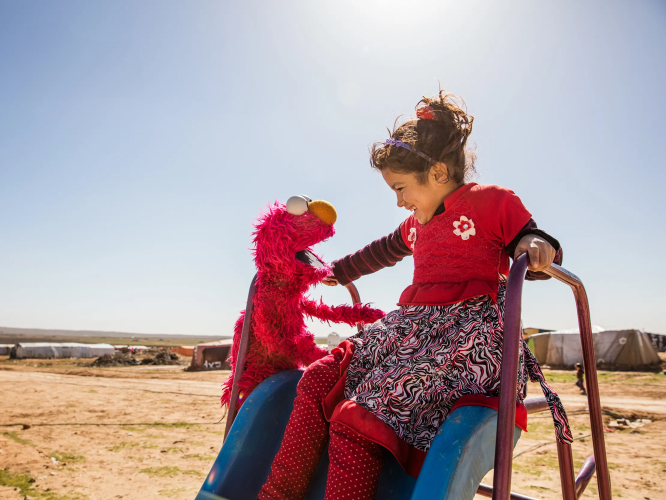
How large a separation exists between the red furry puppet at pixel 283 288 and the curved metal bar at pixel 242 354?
16 millimetres

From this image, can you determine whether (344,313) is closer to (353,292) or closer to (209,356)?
(353,292)

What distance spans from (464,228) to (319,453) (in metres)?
0.80

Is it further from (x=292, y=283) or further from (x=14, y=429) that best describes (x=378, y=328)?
(x=14, y=429)

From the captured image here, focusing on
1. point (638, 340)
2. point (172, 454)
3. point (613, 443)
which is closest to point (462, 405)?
point (172, 454)

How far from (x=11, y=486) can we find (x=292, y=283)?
2675 millimetres

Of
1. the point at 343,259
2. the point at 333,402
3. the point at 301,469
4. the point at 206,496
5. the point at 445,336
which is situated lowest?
the point at 206,496

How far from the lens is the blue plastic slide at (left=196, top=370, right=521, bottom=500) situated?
0.94 meters

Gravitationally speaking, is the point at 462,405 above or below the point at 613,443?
above

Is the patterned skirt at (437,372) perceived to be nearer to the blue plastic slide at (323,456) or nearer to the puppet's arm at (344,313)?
the blue plastic slide at (323,456)

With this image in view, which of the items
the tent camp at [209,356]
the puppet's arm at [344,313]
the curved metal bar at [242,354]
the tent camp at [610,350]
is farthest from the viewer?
the tent camp at [209,356]

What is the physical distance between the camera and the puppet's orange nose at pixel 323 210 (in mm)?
1632

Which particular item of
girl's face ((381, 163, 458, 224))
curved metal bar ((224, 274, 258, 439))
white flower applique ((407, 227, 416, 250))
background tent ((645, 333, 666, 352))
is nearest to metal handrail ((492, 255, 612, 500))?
girl's face ((381, 163, 458, 224))

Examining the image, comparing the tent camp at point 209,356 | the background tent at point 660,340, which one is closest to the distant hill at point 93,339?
the tent camp at point 209,356

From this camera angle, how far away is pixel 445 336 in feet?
4.00
